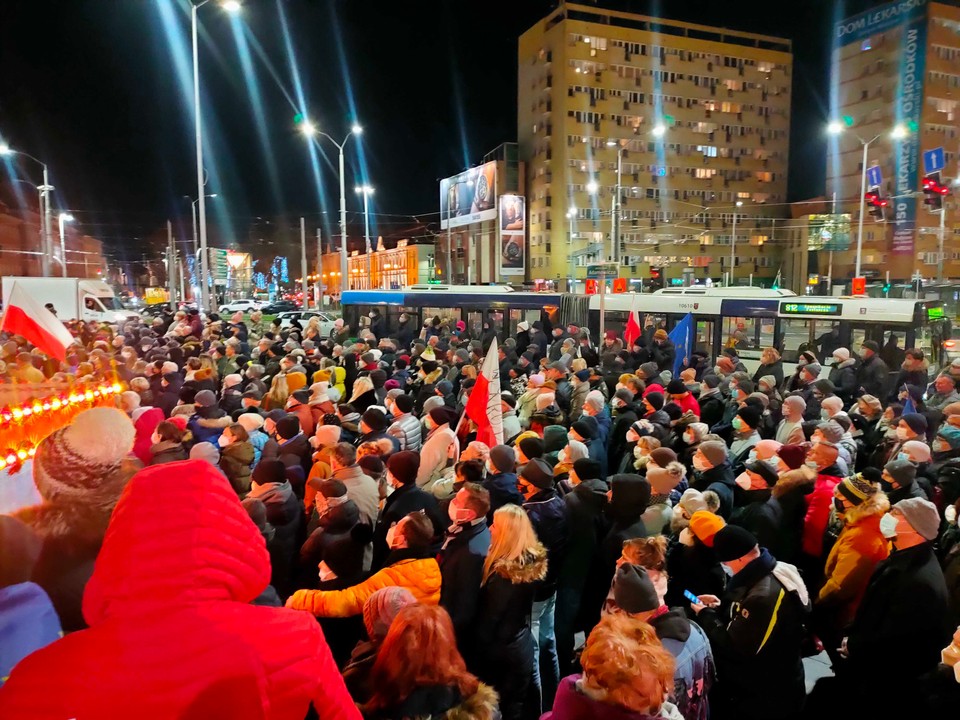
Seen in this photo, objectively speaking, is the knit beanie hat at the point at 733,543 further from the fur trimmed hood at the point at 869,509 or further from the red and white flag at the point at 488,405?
the red and white flag at the point at 488,405

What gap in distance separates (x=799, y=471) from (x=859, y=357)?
9.55 meters

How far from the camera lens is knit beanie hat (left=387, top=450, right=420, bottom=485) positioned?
4.95 m

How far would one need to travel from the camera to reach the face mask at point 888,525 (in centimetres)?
429

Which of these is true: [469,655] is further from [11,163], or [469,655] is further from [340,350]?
Result: [11,163]

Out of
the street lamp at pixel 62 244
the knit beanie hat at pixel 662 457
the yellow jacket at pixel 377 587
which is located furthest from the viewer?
the street lamp at pixel 62 244

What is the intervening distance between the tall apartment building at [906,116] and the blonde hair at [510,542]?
67631 millimetres

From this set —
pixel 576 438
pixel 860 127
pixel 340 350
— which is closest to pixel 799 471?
pixel 576 438

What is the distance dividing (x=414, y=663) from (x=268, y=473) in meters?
2.63

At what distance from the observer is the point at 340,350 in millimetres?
12945

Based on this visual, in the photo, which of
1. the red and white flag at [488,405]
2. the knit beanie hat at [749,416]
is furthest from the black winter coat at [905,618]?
the red and white flag at [488,405]

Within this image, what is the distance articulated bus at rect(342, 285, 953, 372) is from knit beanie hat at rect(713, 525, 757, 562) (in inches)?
465

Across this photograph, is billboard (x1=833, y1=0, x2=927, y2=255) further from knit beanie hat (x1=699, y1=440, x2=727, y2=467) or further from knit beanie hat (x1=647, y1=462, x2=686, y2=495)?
knit beanie hat (x1=647, y1=462, x2=686, y2=495)

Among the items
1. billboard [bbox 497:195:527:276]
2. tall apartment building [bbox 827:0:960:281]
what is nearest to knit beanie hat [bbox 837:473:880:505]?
tall apartment building [bbox 827:0:960:281]

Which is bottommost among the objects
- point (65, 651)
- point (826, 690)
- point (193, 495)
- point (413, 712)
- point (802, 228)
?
point (826, 690)
